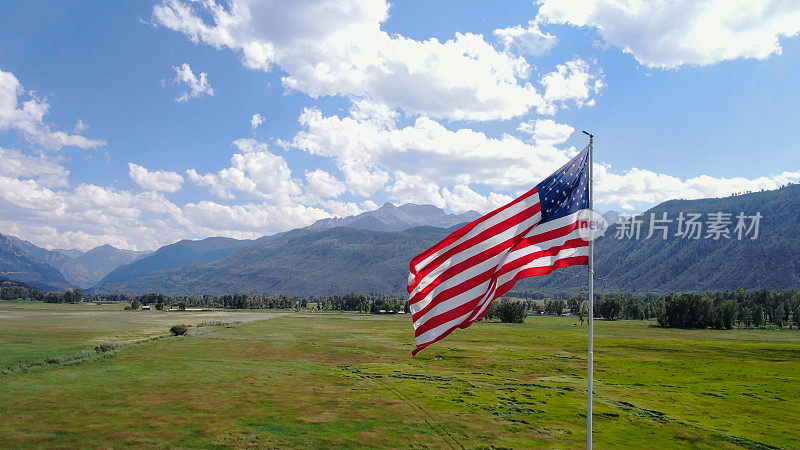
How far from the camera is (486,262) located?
15.6 m

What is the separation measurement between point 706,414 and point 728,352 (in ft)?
189

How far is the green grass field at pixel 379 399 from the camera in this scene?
2756 centimetres

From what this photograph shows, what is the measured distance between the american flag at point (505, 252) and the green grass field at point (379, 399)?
1435 cm

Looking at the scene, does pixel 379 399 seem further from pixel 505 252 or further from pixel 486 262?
pixel 505 252

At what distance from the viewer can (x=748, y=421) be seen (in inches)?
1387

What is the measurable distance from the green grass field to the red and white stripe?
46.9 feet

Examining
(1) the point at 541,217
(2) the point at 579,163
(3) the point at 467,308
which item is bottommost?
(3) the point at 467,308

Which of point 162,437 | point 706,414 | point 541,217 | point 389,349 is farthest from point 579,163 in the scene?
point 389,349

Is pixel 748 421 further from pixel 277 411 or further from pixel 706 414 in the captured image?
pixel 277 411

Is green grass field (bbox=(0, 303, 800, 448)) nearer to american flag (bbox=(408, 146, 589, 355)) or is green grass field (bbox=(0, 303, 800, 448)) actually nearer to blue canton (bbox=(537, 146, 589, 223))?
american flag (bbox=(408, 146, 589, 355))

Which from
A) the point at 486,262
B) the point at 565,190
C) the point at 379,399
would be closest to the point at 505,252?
the point at 486,262

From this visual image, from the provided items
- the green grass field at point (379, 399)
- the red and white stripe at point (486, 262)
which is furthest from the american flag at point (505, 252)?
the green grass field at point (379, 399)

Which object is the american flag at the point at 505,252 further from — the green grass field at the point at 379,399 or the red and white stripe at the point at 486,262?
the green grass field at the point at 379,399

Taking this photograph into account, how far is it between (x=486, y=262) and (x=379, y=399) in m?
26.1
